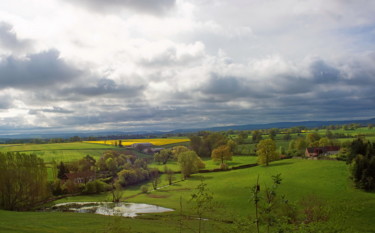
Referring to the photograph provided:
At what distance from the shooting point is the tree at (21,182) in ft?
175

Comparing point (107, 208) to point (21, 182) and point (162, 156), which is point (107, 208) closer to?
point (21, 182)

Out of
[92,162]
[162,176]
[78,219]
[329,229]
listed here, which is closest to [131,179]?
[162,176]

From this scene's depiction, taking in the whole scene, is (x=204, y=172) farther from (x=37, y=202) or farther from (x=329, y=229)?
(x=329, y=229)

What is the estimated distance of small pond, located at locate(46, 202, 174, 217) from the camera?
5206 centimetres

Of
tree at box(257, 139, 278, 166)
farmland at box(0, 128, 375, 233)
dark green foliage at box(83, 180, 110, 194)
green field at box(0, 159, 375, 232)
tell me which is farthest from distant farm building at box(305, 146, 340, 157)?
dark green foliage at box(83, 180, 110, 194)

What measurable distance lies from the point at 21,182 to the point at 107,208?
63.0ft

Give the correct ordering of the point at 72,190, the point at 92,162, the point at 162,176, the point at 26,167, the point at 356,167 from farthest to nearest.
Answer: the point at 92,162 < the point at 162,176 < the point at 72,190 < the point at 26,167 < the point at 356,167

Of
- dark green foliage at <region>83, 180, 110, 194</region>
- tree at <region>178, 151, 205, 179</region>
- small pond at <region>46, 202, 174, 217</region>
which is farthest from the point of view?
tree at <region>178, 151, 205, 179</region>

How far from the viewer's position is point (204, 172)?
94000 millimetres

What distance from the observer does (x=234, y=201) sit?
52.1 meters

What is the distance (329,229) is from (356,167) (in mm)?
42429

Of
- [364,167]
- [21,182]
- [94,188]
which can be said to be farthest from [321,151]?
[21,182]

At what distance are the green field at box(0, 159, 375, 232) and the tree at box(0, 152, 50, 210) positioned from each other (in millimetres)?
11833

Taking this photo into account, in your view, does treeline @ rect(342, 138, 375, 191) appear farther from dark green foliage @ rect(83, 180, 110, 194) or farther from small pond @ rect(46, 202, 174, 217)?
dark green foliage @ rect(83, 180, 110, 194)
